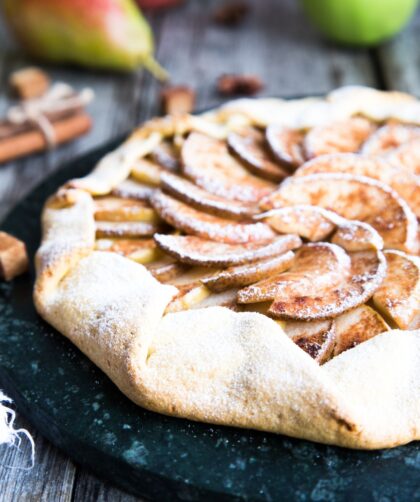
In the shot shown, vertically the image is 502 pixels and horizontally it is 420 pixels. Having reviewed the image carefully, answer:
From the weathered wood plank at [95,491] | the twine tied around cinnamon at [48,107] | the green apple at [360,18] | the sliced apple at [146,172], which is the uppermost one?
the green apple at [360,18]

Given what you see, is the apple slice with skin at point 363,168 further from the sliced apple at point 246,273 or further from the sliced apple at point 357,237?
the sliced apple at point 246,273

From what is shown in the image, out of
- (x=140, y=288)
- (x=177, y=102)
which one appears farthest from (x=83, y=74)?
(x=140, y=288)

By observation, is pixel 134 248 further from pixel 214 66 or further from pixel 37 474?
pixel 214 66

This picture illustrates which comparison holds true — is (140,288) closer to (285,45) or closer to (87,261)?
(87,261)

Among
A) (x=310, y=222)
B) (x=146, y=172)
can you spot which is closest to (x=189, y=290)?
(x=310, y=222)

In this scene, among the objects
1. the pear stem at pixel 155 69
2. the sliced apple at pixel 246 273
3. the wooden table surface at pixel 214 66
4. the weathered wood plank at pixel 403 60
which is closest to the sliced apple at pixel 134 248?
the sliced apple at pixel 246 273

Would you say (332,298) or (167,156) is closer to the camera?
(332,298)
